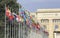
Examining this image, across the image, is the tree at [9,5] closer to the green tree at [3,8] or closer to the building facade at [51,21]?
the green tree at [3,8]

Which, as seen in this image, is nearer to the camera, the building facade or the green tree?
the green tree

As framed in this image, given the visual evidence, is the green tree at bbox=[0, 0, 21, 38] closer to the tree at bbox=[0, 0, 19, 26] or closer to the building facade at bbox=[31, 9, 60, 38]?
the tree at bbox=[0, 0, 19, 26]

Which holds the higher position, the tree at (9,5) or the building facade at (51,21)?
the tree at (9,5)

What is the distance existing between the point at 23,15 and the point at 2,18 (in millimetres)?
3569

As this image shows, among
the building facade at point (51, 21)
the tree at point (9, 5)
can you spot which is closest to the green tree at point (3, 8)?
the tree at point (9, 5)

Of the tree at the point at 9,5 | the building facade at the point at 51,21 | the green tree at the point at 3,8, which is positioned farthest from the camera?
the building facade at the point at 51,21

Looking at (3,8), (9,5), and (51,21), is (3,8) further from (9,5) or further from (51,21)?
(51,21)

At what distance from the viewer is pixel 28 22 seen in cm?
5638

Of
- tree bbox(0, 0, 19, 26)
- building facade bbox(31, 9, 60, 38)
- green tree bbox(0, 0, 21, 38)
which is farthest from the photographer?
building facade bbox(31, 9, 60, 38)

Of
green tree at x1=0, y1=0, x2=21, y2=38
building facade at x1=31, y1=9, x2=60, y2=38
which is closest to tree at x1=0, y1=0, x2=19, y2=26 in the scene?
green tree at x1=0, y1=0, x2=21, y2=38

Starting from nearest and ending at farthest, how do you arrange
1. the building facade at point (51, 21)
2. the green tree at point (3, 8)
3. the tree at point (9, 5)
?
the green tree at point (3, 8) → the tree at point (9, 5) → the building facade at point (51, 21)

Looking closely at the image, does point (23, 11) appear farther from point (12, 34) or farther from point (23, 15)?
point (12, 34)

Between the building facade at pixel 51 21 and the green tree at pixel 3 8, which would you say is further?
the building facade at pixel 51 21

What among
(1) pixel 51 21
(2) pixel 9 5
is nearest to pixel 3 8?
(2) pixel 9 5
